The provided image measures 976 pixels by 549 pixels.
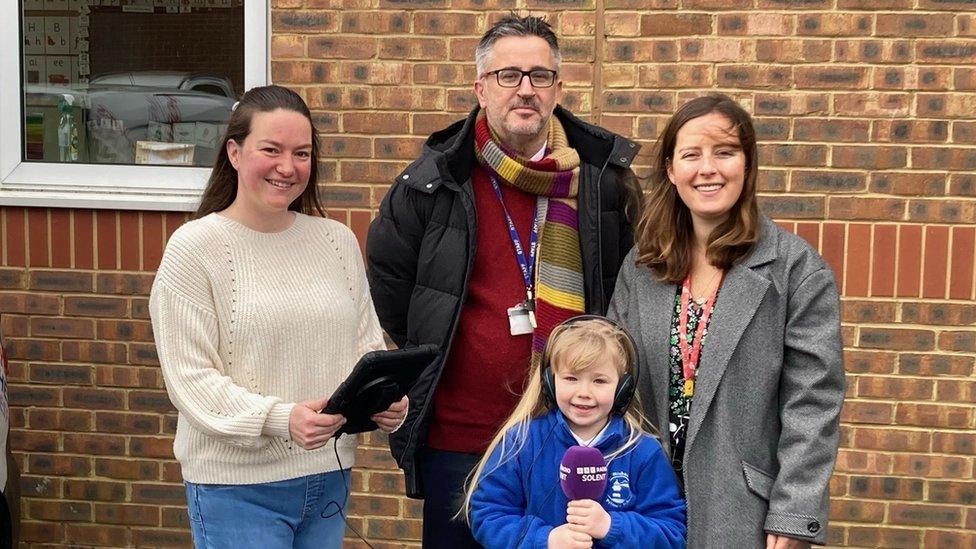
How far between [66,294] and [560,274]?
9.03 feet

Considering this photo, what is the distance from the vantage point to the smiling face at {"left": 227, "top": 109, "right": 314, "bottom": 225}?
308 cm

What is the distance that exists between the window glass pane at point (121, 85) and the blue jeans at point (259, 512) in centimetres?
263

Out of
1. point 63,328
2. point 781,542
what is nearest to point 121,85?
point 63,328

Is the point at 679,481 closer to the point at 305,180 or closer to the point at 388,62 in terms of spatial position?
the point at 305,180

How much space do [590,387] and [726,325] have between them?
364 mm

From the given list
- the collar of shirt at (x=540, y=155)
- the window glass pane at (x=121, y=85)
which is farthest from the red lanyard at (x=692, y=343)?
the window glass pane at (x=121, y=85)

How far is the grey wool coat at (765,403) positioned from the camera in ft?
9.48

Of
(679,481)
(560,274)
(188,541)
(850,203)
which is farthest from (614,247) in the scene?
(188,541)

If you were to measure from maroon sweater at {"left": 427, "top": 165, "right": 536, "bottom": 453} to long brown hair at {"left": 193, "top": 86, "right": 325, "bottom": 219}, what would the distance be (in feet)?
1.64

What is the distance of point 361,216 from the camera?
16.8 feet

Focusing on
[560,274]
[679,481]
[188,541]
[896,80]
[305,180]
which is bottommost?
[188,541]

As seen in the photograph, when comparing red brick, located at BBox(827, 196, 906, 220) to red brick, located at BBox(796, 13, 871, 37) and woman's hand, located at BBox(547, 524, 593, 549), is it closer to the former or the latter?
red brick, located at BBox(796, 13, 871, 37)

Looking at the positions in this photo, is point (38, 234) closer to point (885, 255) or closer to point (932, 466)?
point (885, 255)

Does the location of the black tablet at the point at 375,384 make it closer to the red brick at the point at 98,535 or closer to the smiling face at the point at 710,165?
the smiling face at the point at 710,165
